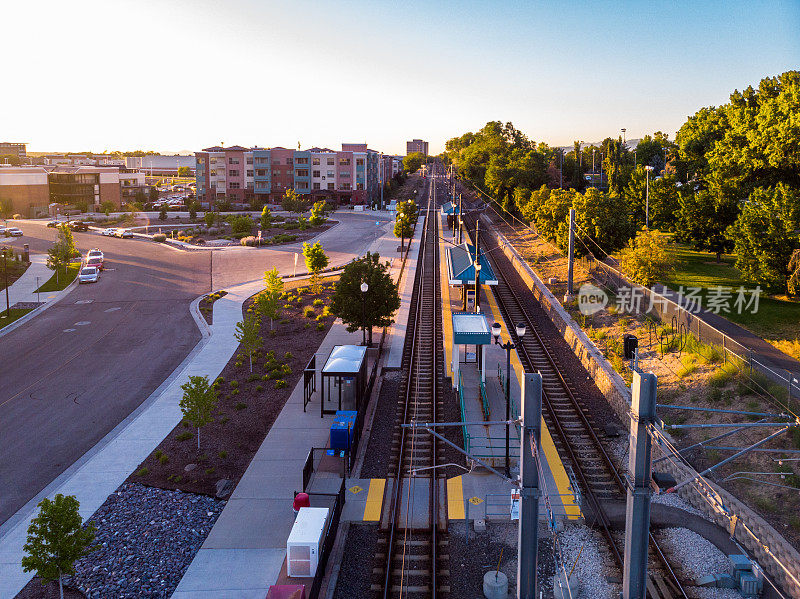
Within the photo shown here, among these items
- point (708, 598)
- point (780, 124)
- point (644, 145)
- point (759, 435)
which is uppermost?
point (644, 145)

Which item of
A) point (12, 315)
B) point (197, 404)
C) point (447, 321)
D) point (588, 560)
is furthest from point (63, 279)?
point (588, 560)

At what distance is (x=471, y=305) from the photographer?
119 feet

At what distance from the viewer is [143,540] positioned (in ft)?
43.9

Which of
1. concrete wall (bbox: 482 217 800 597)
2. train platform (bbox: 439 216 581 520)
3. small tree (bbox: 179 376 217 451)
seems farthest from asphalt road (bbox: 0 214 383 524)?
concrete wall (bbox: 482 217 800 597)

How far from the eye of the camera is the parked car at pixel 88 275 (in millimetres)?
44688

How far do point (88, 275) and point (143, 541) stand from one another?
3734 cm

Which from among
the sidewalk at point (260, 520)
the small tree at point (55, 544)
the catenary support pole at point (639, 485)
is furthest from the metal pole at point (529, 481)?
the small tree at point (55, 544)

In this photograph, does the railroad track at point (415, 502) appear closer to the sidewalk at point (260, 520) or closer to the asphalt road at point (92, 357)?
the sidewalk at point (260, 520)

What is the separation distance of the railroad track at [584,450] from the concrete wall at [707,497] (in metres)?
1.25

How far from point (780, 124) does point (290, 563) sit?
3129 cm

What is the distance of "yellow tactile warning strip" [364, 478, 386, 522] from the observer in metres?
14.5

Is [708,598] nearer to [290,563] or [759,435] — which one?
[759,435]

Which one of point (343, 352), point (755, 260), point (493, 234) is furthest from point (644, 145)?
point (343, 352)

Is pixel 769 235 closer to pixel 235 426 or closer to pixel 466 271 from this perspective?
pixel 466 271
